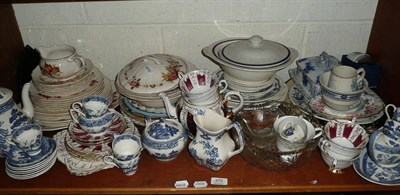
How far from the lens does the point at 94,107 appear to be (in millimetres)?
899

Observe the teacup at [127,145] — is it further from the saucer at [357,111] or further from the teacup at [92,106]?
the saucer at [357,111]

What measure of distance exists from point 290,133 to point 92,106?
51 cm

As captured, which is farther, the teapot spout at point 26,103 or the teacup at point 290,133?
the teapot spout at point 26,103

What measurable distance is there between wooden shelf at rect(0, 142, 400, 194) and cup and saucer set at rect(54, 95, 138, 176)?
24mm

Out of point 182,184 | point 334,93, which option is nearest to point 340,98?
point 334,93

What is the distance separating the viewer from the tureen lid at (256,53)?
95 cm

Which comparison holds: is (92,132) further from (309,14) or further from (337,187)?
(309,14)

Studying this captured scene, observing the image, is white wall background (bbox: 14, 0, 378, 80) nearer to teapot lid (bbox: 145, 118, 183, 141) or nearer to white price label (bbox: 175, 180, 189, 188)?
teapot lid (bbox: 145, 118, 183, 141)

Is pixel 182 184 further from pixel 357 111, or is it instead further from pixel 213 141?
pixel 357 111

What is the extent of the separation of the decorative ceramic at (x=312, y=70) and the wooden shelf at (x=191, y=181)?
22 centimetres

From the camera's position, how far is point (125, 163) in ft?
2.76

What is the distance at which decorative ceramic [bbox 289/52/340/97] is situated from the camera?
3.29 ft

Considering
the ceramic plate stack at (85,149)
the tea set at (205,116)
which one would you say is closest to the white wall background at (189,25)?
the tea set at (205,116)

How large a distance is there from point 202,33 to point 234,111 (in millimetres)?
310
